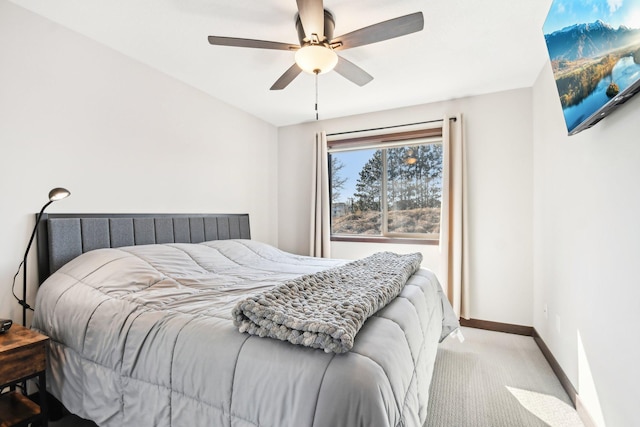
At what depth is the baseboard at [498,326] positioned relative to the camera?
303cm

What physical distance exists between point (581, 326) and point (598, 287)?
0.37m

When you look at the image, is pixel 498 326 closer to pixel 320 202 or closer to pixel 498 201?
pixel 498 201

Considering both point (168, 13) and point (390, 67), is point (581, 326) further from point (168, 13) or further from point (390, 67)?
point (168, 13)

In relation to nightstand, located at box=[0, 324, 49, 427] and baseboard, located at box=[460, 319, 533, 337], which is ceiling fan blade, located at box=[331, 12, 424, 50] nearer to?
nightstand, located at box=[0, 324, 49, 427]

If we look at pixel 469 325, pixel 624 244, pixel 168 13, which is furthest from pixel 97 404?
pixel 469 325

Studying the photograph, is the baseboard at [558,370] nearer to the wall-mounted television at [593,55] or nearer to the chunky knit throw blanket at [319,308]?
the chunky knit throw blanket at [319,308]

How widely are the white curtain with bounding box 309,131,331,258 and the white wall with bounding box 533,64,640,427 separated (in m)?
2.31

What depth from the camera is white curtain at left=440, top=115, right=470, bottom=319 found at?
3.21 meters

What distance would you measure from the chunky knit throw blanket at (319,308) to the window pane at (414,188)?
84.1 inches

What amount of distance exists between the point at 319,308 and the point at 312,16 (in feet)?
4.97

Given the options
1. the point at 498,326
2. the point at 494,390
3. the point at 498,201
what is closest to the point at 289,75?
the point at 498,201

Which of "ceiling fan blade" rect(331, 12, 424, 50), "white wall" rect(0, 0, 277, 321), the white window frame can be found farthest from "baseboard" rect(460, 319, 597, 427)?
"white wall" rect(0, 0, 277, 321)

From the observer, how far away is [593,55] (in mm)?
1280

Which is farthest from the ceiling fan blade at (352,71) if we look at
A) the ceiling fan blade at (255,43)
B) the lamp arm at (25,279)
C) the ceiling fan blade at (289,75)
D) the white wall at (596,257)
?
the lamp arm at (25,279)
